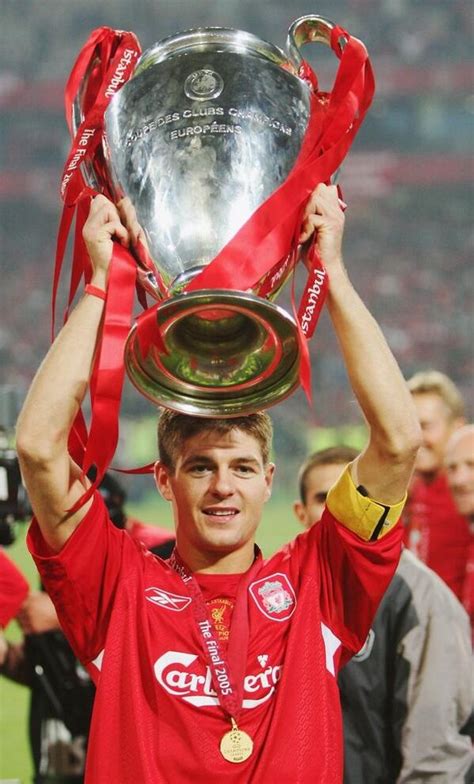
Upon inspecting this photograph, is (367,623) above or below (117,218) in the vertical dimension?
below

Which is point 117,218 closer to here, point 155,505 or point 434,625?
point 434,625

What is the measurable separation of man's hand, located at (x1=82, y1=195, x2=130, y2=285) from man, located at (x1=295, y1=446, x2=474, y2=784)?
1.24 m

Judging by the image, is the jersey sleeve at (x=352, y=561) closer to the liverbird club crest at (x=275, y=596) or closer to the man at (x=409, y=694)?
the liverbird club crest at (x=275, y=596)

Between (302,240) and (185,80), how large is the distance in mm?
351

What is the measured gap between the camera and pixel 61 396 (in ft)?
6.23

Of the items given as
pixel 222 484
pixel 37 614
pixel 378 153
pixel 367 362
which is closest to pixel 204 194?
pixel 367 362

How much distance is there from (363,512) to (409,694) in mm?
960

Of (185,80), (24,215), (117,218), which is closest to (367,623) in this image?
(117,218)

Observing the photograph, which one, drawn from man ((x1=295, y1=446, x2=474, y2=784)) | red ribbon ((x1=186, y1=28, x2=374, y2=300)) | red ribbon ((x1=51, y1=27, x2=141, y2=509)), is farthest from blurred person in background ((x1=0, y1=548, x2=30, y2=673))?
red ribbon ((x1=186, y1=28, x2=374, y2=300))

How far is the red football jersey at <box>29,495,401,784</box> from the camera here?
1907 mm

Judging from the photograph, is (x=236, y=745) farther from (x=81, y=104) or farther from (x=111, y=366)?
(x=81, y=104)

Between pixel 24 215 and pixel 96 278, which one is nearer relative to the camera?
pixel 96 278

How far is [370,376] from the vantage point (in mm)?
1931

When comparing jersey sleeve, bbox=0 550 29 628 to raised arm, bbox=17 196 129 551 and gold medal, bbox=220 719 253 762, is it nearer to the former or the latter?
raised arm, bbox=17 196 129 551
